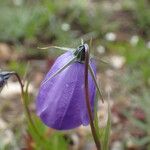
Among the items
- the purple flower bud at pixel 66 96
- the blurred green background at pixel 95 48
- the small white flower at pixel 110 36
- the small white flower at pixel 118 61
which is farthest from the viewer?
the small white flower at pixel 110 36

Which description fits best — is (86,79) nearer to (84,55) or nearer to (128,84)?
(84,55)

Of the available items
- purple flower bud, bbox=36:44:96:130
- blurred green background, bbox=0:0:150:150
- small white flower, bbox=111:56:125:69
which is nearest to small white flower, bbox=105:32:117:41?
blurred green background, bbox=0:0:150:150

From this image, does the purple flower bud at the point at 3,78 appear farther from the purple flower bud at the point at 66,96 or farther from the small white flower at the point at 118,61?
the small white flower at the point at 118,61

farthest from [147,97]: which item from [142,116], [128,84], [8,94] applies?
[8,94]

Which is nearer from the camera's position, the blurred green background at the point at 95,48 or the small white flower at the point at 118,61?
the blurred green background at the point at 95,48

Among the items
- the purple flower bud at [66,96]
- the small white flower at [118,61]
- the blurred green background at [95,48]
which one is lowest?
the small white flower at [118,61]

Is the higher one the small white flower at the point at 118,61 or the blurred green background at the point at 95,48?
the blurred green background at the point at 95,48

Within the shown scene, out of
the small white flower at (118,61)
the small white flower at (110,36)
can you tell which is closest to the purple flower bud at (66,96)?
the small white flower at (118,61)
